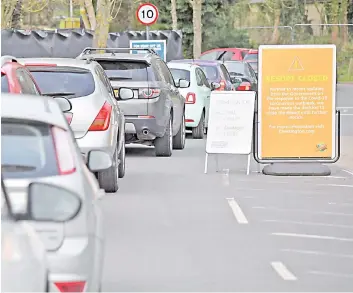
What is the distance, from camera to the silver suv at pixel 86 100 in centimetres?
1493

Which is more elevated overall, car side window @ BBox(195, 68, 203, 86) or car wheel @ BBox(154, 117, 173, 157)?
car side window @ BBox(195, 68, 203, 86)

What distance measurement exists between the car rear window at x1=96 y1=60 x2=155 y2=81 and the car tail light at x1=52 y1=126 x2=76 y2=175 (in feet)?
41.1

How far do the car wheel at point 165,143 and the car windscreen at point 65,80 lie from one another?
520 centimetres

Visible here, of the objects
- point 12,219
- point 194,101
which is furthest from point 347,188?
point 12,219

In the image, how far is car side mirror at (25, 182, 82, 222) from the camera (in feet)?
18.4

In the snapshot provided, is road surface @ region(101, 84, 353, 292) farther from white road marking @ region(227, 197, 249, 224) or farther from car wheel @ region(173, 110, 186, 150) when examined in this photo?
car wheel @ region(173, 110, 186, 150)

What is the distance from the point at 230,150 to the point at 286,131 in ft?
3.07

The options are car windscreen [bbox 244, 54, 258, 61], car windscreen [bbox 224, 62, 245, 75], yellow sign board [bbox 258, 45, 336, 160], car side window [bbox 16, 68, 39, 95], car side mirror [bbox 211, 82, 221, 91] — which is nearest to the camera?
car side window [bbox 16, 68, 39, 95]

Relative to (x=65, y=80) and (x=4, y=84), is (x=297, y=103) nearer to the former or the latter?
(x=65, y=80)

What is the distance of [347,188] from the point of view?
53.7ft

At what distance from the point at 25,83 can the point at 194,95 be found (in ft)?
42.6

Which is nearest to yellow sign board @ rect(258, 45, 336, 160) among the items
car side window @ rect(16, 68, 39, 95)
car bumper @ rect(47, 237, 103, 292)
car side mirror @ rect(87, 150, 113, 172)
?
car side window @ rect(16, 68, 39, 95)

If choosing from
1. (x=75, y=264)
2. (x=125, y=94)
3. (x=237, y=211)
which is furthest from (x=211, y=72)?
(x=75, y=264)

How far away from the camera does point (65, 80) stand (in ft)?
50.6
